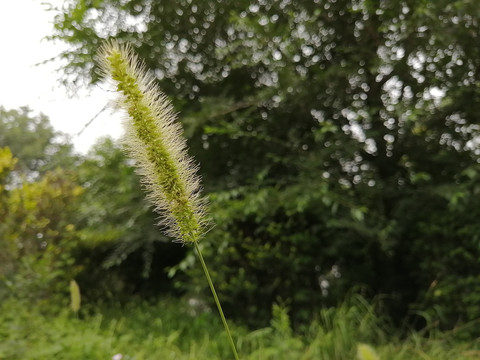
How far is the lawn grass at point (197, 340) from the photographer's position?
9.12 ft

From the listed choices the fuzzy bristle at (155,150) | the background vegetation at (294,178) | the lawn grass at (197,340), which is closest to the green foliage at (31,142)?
the background vegetation at (294,178)

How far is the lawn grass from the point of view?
2779 millimetres

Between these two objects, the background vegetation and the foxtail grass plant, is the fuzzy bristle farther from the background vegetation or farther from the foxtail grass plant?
the background vegetation

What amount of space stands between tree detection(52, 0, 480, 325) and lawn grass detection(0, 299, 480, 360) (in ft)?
1.93

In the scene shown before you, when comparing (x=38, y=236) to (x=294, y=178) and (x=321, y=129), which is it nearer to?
(x=294, y=178)

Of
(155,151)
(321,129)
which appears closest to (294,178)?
(321,129)

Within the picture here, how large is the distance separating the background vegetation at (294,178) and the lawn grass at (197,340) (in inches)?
1.2

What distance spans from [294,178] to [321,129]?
55 centimetres

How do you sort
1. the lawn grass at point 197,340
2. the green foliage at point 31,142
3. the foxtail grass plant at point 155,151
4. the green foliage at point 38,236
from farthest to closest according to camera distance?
the green foliage at point 31,142 → the green foliage at point 38,236 → the lawn grass at point 197,340 → the foxtail grass plant at point 155,151

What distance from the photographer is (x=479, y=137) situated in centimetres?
375

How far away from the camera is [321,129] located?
131 inches

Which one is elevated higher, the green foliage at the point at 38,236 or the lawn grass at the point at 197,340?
the green foliage at the point at 38,236

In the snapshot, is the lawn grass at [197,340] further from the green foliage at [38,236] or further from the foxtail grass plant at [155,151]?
the foxtail grass plant at [155,151]

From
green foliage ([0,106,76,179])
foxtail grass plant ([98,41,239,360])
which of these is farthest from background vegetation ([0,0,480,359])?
foxtail grass plant ([98,41,239,360])
